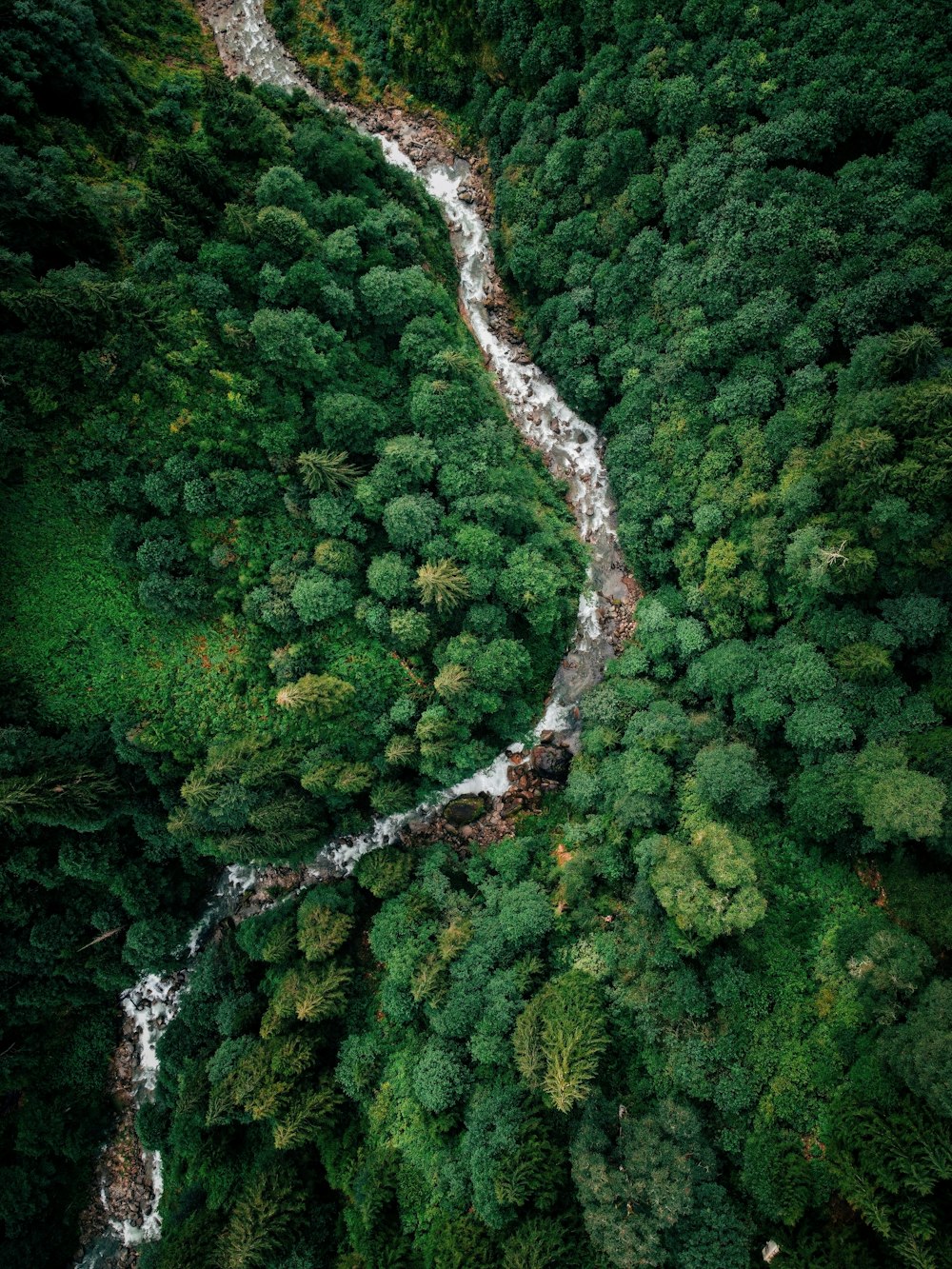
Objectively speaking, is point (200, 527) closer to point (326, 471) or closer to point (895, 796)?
point (326, 471)

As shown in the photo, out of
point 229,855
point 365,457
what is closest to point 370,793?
point 229,855

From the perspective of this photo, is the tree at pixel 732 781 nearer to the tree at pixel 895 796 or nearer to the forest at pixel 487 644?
the forest at pixel 487 644

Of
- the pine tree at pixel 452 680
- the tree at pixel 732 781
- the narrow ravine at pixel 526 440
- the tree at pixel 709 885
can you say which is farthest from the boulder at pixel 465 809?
the tree at pixel 732 781

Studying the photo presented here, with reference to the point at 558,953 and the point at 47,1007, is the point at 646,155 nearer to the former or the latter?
the point at 558,953

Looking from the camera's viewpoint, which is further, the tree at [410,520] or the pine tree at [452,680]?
the tree at [410,520]

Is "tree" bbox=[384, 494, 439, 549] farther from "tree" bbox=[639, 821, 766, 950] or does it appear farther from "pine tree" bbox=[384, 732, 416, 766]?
"tree" bbox=[639, 821, 766, 950]

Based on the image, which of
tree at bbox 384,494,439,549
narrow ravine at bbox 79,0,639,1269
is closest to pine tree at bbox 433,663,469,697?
tree at bbox 384,494,439,549
